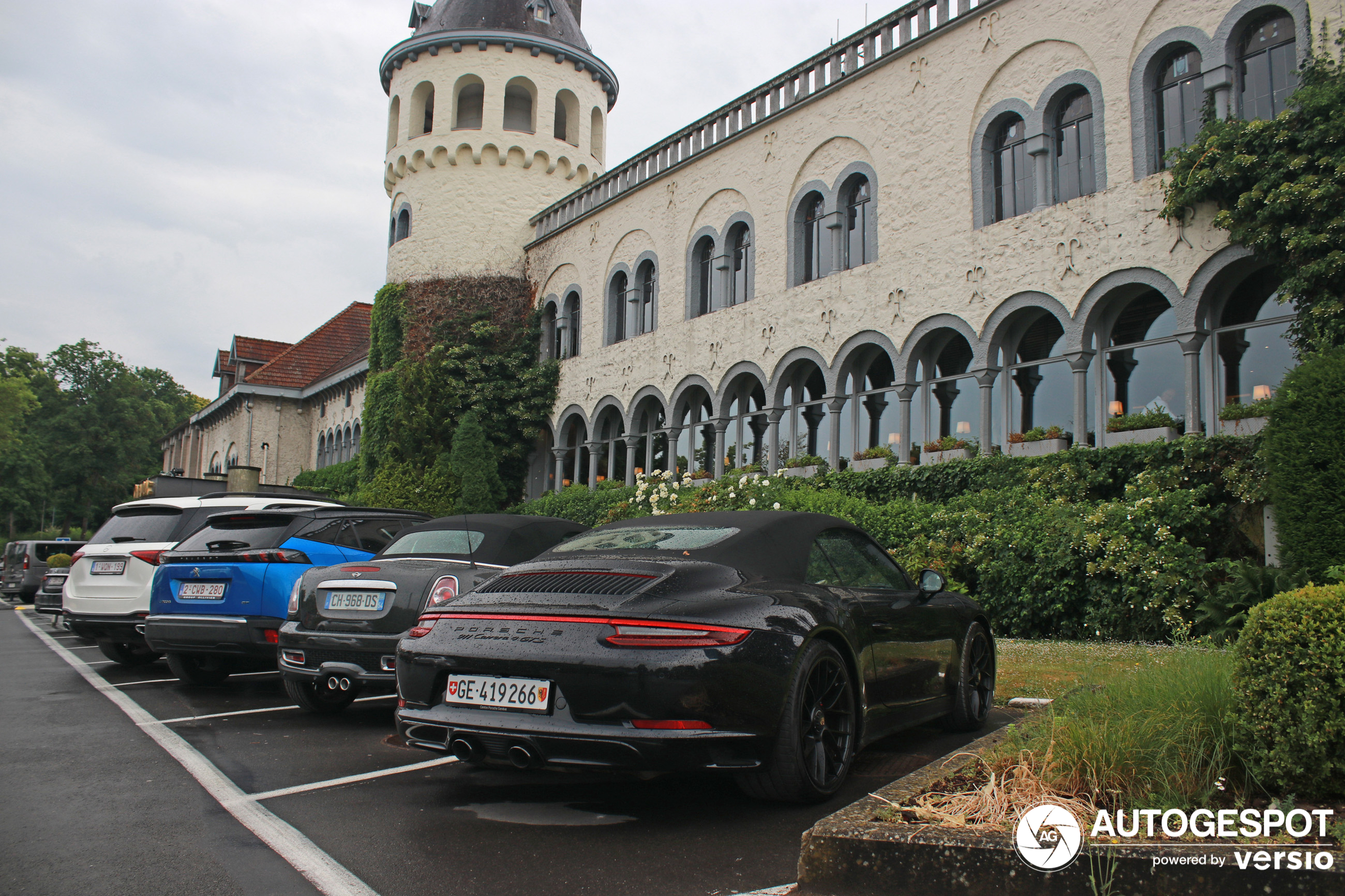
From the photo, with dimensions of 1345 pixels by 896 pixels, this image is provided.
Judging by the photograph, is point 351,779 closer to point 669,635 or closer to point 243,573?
point 669,635

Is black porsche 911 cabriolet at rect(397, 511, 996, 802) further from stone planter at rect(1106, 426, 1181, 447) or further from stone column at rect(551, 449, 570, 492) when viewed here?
stone column at rect(551, 449, 570, 492)

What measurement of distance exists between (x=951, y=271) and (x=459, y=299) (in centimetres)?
1748

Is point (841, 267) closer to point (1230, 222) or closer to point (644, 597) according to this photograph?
point (1230, 222)

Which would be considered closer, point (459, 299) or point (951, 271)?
point (951, 271)

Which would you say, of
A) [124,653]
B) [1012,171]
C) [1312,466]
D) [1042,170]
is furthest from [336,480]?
[1312,466]

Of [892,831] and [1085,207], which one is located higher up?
[1085,207]

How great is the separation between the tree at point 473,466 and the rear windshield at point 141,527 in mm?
17478

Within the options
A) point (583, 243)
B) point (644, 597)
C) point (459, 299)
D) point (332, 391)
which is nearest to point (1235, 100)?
point (644, 597)

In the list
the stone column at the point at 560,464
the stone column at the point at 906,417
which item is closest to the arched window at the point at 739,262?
the stone column at the point at 906,417

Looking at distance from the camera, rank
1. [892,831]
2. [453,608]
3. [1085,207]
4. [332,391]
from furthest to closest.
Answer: [332,391] < [1085,207] < [453,608] < [892,831]

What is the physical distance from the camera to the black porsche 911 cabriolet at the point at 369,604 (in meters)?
6.16

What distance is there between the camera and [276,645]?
730 centimetres

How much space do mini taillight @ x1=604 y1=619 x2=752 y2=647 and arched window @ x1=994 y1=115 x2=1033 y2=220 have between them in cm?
1483

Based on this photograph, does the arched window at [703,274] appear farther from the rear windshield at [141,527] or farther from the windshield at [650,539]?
the windshield at [650,539]
